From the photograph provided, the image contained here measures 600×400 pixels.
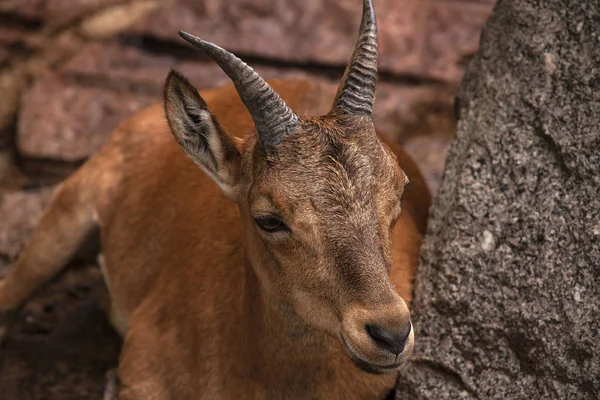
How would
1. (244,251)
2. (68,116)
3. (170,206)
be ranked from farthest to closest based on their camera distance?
(68,116) < (170,206) < (244,251)

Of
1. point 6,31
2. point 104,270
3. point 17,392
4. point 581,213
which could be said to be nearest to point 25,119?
point 6,31

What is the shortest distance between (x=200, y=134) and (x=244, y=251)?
79cm

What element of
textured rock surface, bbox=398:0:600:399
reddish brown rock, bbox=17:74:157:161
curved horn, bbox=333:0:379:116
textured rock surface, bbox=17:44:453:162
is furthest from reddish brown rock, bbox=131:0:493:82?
curved horn, bbox=333:0:379:116

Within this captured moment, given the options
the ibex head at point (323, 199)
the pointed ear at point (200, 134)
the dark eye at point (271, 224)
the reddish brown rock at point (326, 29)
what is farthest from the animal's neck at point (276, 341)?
the reddish brown rock at point (326, 29)

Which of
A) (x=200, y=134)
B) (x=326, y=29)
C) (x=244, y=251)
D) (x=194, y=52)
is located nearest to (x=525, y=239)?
(x=244, y=251)

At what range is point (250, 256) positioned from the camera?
4.66 meters

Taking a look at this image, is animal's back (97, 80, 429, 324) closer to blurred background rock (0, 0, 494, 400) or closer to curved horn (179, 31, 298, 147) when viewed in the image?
curved horn (179, 31, 298, 147)

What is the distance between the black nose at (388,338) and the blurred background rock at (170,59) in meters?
4.24

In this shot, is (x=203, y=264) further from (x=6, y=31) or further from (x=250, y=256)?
(x=6, y=31)

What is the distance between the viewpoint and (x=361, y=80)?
4.52 m

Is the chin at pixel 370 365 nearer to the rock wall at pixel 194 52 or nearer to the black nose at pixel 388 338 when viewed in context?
the black nose at pixel 388 338

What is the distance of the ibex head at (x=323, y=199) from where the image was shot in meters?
4.02

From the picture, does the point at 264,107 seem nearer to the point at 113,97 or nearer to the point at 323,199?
the point at 323,199

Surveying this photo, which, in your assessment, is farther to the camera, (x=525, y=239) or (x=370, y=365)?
(x=525, y=239)
